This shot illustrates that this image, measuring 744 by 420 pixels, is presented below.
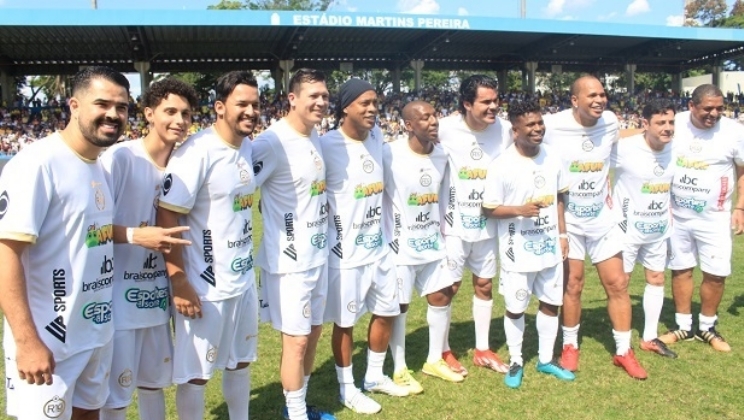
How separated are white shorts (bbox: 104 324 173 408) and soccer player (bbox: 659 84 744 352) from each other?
465cm

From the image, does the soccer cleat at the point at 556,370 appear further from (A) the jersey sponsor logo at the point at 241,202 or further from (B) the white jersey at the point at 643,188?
(A) the jersey sponsor logo at the point at 241,202

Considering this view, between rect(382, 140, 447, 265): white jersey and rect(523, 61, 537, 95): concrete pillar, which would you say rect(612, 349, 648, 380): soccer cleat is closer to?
rect(382, 140, 447, 265): white jersey

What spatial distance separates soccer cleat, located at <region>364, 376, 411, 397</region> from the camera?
4.74 metres

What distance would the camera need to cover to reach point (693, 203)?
5.66 meters

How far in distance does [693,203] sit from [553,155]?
5.89 ft

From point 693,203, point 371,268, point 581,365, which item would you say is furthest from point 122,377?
point 693,203

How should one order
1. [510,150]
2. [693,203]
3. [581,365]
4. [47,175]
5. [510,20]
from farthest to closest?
[510,20] → [693,203] → [581,365] → [510,150] → [47,175]

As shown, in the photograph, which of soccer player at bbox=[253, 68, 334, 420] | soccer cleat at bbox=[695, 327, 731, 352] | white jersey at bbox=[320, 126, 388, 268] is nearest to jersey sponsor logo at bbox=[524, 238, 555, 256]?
white jersey at bbox=[320, 126, 388, 268]

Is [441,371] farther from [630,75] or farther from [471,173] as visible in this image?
[630,75]

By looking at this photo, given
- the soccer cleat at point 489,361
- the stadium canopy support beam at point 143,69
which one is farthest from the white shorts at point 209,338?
the stadium canopy support beam at point 143,69

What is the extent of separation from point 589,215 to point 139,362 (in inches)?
145

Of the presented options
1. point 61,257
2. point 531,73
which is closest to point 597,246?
point 61,257

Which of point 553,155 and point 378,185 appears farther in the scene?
point 553,155

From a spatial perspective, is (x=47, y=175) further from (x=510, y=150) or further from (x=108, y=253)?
(x=510, y=150)
